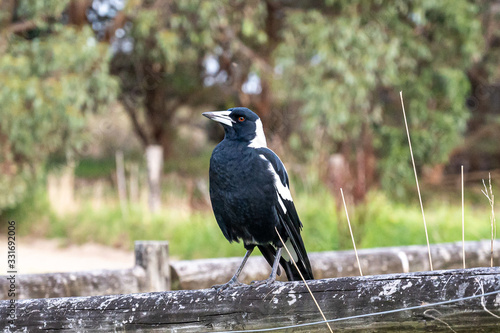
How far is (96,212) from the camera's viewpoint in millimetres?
9023

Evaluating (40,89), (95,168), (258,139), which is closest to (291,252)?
(258,139)

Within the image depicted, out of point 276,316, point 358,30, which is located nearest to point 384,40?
point 358,30

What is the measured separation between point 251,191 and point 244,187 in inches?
1.3

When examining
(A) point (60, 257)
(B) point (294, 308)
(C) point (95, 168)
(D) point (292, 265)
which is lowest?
(C) point (95, 168)

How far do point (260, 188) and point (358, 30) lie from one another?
8.33 meters

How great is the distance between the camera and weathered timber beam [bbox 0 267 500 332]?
5.17ft

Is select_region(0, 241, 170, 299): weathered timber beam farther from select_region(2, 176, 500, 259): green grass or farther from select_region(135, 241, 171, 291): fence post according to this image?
select_region(2, 176, 500, 259): green grass

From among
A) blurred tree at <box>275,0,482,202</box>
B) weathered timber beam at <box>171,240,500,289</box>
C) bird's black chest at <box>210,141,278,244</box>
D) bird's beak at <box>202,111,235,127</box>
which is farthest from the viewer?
blurred tree at <box>275,0,482,202</box>

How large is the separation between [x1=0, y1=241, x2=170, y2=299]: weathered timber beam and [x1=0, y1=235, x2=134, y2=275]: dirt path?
12.3ft

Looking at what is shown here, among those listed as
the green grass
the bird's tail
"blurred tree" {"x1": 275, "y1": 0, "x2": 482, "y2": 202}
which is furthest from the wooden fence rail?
"blurred tree" {"x1": 275, "y1": 0, "x2": 482, "y2": 202}

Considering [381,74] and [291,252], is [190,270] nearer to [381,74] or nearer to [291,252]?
[291,252]

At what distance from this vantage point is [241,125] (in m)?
2.62

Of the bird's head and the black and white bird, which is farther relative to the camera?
the bird's head

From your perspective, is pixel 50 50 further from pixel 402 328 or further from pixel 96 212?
pixel 402 328
